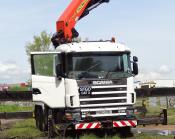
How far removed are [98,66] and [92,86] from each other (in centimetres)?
72

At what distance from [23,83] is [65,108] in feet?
102

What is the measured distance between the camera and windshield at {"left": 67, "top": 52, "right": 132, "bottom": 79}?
1653cm

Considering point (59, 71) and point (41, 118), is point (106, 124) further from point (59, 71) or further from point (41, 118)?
point (41, 118)

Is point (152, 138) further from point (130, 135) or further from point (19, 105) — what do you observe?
point (19, 105)

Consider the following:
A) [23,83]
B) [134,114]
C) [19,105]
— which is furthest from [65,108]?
[23,83]

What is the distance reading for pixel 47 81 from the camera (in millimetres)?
17547

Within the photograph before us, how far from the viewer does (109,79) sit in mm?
16547

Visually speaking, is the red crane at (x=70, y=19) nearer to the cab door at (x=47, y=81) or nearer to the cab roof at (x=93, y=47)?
the cab door at (x=47, y=81)

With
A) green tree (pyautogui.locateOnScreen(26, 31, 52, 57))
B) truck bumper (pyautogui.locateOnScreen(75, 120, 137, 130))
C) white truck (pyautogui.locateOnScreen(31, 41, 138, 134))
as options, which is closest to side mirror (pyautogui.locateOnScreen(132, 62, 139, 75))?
white truck (pyautogui.locateOnScreen(31, 41, 138, 134))

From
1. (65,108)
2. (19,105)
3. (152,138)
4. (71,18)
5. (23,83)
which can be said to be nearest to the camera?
(152,138)

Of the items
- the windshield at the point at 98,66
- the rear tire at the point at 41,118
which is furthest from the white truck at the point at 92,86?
the rear tire at the point at 41,118

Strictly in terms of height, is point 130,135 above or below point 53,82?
below

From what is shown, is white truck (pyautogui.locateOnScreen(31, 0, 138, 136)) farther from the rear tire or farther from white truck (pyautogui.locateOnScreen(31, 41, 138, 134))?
the rear tire

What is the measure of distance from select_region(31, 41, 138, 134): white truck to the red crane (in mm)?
A: 2246
